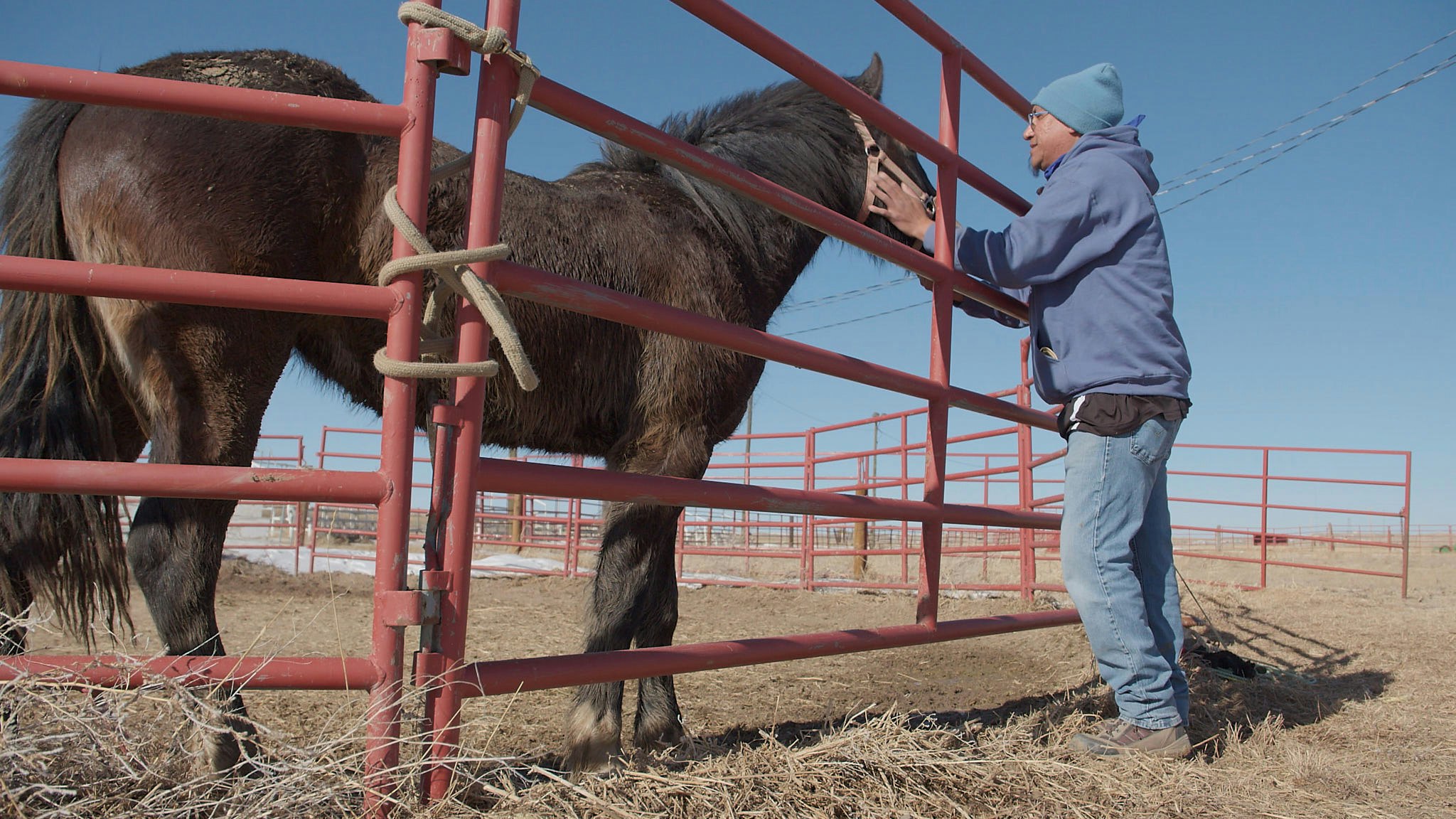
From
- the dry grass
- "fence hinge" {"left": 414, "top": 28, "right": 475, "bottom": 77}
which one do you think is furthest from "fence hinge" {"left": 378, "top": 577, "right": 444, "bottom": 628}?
"fence hinge" {"left": 414, "top": 28, "right": 475, "bottom": 77}

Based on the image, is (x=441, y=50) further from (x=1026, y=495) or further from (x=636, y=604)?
(x=1026, y=495)

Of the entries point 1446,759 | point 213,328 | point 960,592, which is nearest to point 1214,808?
point 1446,759

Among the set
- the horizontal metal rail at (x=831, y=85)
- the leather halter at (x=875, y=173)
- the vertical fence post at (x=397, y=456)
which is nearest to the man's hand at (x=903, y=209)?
the leather halter at (x=875, y=173)

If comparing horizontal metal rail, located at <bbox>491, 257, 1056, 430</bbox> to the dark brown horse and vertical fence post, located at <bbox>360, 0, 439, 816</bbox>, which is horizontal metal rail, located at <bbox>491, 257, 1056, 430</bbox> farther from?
the dark brown horse

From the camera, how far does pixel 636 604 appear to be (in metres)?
2.31

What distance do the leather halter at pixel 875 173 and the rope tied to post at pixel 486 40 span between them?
5.82 feet

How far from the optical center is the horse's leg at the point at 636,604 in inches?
85.0

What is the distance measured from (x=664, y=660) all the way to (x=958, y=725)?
1.24m

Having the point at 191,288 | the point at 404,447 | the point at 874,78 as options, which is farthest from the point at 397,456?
the point at 874,78

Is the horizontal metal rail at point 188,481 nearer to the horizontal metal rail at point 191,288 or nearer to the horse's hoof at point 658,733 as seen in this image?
the horizontal metal rail at point 191,288

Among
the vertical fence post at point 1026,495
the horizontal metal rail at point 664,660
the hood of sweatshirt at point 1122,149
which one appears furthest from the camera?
the vertical fence post at point 1026,495

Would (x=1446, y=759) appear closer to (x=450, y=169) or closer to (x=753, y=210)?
(x=753, y=210)

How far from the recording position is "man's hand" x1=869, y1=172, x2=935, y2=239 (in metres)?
2.65

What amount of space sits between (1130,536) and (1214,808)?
0.58 meters
